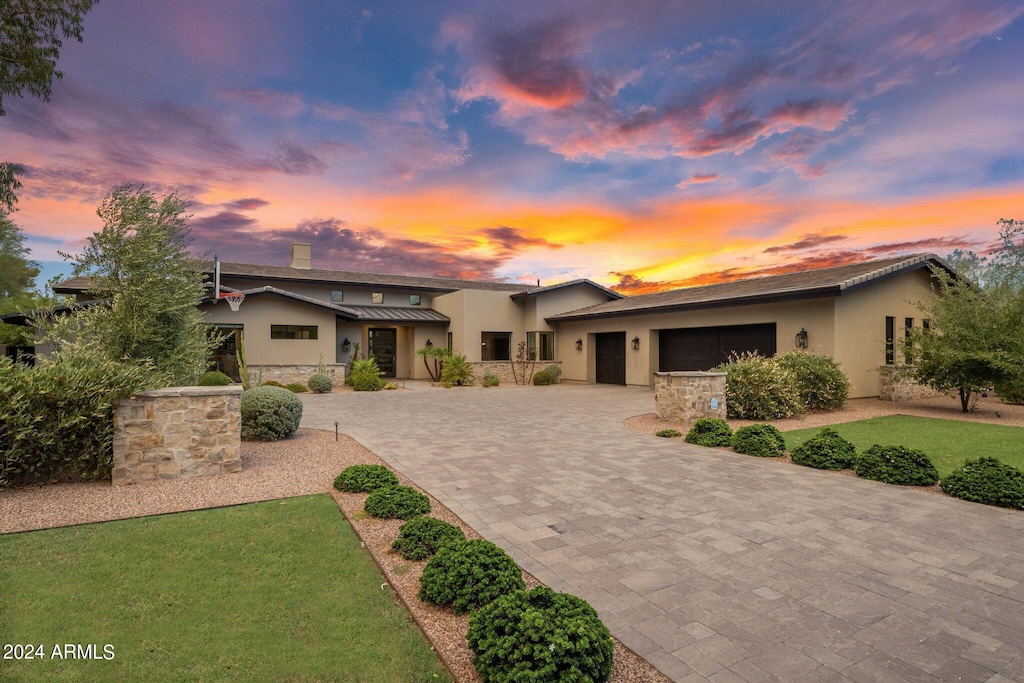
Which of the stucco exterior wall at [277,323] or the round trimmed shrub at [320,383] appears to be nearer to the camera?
the round trimmed shrub at [320,383]

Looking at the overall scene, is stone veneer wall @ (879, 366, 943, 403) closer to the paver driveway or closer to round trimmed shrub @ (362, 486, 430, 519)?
the paver driveway

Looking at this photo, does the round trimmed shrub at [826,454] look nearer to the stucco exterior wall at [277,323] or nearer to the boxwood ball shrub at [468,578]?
the boxwood ball shrub at [468,578]

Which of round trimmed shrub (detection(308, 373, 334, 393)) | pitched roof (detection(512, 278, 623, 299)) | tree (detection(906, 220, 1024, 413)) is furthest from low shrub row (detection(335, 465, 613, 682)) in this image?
pitched roof (detection(512, 278, 623, 299))

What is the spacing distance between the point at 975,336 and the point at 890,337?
11.1 ft

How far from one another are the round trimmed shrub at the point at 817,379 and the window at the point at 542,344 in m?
12.7

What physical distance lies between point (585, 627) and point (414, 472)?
4.49 meters

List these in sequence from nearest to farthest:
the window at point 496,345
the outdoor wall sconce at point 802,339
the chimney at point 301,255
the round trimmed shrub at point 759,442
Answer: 1. the round trimmed shrub at point 759,442
2. the outdoor wall sconce at point 802,339
3. the window at point 496,345
4. the chimney at point 301,255

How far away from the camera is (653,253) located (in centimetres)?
2009

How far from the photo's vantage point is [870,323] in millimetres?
14188

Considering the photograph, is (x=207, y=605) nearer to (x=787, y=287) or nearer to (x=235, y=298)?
(x=787, y=287)

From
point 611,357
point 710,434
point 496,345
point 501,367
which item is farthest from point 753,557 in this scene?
point 496,345

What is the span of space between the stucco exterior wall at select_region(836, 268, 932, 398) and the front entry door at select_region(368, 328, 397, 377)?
20.4 m

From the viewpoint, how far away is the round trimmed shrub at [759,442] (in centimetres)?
750

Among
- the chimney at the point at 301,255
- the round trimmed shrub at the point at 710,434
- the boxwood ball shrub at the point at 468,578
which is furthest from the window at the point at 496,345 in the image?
the boxwood ball shrub at the point at 468,578
